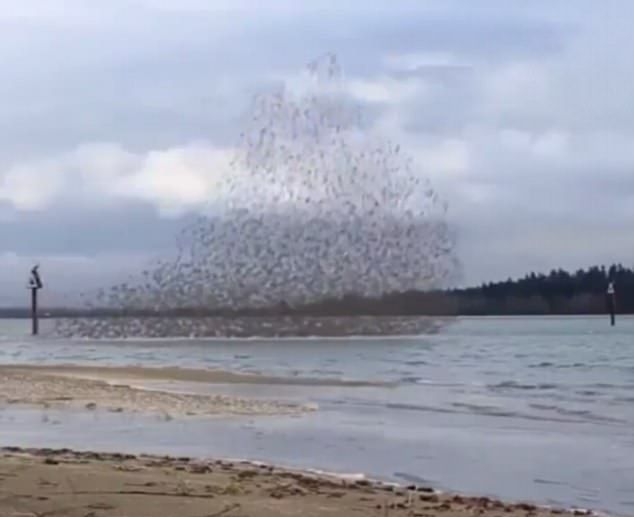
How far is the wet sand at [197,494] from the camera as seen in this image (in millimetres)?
9320

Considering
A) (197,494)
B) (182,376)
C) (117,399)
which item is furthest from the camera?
(182,376)

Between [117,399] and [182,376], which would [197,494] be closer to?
[117,399]

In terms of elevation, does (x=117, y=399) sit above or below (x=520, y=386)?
above

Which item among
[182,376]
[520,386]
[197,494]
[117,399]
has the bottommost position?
[520,386]

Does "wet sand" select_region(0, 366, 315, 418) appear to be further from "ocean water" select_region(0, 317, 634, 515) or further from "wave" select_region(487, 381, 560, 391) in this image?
"wave" select_region(487, 381, 560, 391)

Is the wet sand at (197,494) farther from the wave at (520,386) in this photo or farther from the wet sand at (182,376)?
the wet sand at (182,376)

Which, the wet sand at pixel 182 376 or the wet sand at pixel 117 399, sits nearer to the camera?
the wet sand at pixel 117 399

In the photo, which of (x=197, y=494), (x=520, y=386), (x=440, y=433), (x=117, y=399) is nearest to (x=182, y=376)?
(x=520, y=386)

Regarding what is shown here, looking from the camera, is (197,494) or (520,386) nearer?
(197,494)

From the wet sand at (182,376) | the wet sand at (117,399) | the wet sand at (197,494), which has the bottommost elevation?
the wet sand at (182,376)

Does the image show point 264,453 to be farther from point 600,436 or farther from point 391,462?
point 600,436

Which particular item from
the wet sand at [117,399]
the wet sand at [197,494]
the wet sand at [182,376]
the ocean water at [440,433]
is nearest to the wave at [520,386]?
the ocean water at [440,433]

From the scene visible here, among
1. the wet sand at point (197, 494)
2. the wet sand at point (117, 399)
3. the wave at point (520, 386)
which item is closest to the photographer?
the wet sand at point (197, 494)

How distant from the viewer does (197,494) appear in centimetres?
1015
